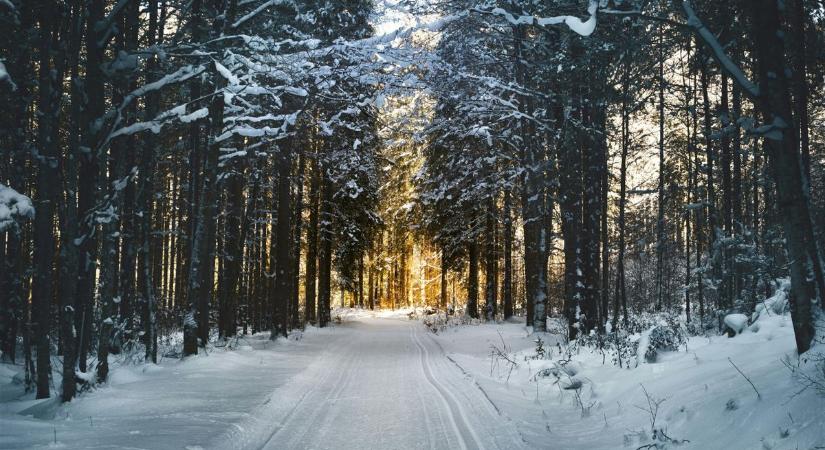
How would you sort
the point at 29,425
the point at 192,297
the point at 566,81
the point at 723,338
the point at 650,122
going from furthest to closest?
the point at 650,122 < the point at 192,297 < the point at 566,81 < the point at 723,338 < the point at 29,425

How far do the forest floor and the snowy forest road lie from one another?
3cm

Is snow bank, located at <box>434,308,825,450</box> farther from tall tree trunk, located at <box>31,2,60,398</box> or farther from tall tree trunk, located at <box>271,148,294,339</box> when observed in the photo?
tall tree trunk, located at <box>271,148,294,339</box>

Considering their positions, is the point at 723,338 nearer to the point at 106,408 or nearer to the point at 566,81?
the point at 566,81

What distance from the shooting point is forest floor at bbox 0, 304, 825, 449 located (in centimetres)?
539

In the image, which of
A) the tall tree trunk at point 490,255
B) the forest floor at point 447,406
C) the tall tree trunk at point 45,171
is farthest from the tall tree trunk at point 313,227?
the tall tree trunk at point 45,171

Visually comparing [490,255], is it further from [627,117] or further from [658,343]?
[658,343]

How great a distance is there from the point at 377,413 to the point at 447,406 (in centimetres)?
111

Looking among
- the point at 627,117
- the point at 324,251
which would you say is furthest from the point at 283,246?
the point at 627,117

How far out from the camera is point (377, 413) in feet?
25.0

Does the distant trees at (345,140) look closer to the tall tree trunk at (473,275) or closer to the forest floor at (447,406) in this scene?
the tall tree trunk at (473,275)

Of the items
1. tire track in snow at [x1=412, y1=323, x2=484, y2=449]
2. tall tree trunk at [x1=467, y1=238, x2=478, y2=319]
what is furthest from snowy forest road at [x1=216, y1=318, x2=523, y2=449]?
tall tree trunk at [x1=467, y1=238, x2=478, y2=319]

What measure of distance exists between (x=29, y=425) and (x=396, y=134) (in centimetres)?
1778

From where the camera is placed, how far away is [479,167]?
837 inches

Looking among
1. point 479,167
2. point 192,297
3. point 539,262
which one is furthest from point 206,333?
point 479,167
